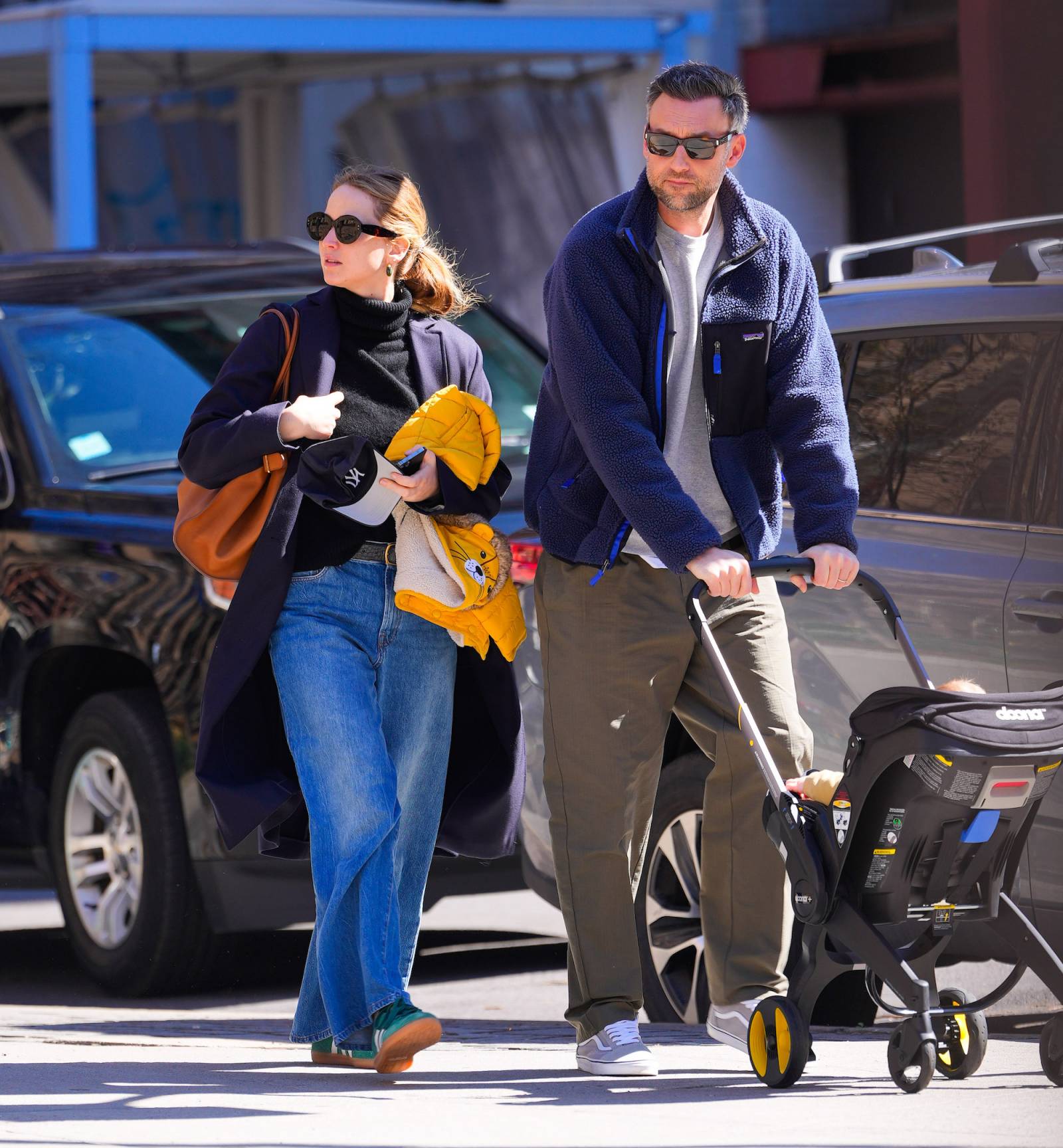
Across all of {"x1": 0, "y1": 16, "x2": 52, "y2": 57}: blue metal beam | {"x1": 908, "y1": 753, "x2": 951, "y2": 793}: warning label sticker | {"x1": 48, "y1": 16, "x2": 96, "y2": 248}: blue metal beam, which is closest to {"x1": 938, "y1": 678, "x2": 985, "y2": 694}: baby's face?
{"x1": 908, "y1": 753, "x2": 951, "y2": 793}: warning label sticker

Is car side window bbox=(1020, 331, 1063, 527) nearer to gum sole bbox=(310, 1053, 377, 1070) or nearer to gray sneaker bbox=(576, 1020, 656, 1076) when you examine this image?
gray sneaker bbox=(576, 1020, 656, 1076)

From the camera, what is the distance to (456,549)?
4.76m

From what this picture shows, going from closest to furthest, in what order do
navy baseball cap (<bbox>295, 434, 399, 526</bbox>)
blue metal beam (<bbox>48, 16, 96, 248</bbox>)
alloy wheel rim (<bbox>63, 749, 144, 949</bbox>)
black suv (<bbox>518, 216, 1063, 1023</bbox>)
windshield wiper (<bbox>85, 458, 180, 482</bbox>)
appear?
navy baseball cap (<bbox>295, 434, 399, 526</bbox>) < black suv (<bbox>518, 216, 1063, 1023</bbox>) < alloy wheel rim (<bbox>63, 749, 144, 949</bbox>) < windshield wiper (<bbox>85, 458, 180, 482</bbox>) < blue metal beam (<bbox>48, 16, 96, 248</bbox>)

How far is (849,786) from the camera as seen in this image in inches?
168

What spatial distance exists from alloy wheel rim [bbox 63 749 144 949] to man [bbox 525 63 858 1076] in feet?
6.92

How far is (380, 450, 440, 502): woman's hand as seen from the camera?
15.3 ft

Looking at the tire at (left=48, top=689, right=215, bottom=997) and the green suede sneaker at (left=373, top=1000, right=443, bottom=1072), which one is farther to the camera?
the tire at (left=48, top=689, right=215, bottom=997)

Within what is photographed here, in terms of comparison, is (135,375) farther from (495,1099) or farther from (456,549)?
(495,1099)

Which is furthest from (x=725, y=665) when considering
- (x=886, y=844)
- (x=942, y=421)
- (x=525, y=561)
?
(x=525, y=561)

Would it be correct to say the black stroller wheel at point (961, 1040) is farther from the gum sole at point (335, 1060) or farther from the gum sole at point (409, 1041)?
the gum sole at point (335, 1060)

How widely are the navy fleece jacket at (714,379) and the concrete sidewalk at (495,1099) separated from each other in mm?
1114

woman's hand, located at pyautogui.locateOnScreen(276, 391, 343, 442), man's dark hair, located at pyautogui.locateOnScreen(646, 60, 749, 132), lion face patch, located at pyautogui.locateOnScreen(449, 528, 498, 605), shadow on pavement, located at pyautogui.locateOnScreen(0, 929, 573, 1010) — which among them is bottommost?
shadow on pavement, located at pyautogui.locateOnScreen(0, 929, 573, 1010)

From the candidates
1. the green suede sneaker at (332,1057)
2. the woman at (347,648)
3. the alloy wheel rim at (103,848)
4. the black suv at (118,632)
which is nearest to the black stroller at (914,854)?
the woman at (347,648)

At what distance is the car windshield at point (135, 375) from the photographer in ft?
23.0
